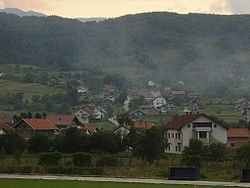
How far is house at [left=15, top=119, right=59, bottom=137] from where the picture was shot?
285ft

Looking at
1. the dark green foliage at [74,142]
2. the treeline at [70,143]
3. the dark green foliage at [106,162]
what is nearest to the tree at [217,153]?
the treeline at [70,143]

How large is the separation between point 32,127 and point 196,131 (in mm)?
24309

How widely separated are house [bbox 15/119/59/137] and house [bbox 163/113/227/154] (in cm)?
1980

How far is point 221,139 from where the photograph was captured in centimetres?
Answer: 7700

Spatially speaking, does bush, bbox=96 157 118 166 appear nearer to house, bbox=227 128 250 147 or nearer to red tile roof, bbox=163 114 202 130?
red tile roof, bbox=163 114 202 130

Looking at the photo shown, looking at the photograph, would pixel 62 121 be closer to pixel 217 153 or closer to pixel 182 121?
pixel 182 121

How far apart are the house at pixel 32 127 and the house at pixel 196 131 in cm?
1980

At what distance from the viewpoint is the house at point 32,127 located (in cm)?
8700

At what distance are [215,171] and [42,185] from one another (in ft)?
49.0

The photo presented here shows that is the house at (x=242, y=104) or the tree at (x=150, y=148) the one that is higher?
the house at (x=242, y=104)

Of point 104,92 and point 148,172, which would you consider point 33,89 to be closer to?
point 104,92

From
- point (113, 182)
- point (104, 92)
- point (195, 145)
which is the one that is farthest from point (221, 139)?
point (104, 92)

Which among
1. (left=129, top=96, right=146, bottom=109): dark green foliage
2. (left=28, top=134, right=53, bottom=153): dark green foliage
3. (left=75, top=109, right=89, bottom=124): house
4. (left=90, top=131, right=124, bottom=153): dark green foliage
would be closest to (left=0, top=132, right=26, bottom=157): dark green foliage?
(left=28, top=134, right=53, bottom=153): dark green foliage

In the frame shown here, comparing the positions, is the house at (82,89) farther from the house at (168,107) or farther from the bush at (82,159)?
the bush at (82,159)
